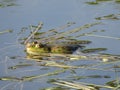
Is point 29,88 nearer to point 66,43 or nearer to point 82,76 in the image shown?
point 82,76

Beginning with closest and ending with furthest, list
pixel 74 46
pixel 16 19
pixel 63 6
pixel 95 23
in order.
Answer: pixel 74 46
pixel 95 23
pixel 16 19
pixel 63 6

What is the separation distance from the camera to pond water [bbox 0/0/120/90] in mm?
4246

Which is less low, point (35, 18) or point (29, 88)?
point (35, 18)

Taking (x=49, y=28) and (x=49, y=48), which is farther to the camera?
(x=49, y=28)

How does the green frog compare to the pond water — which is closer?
the pond water

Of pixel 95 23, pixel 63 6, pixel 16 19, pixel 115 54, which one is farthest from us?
pixel 63 6

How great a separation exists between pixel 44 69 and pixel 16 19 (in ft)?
6.25

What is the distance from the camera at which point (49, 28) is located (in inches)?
227

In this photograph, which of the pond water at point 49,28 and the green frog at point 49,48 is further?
the green frog at point 49,48

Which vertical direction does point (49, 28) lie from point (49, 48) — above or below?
above

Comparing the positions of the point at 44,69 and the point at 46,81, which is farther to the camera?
the point at 44,69

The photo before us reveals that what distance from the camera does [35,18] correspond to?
20.7 ft

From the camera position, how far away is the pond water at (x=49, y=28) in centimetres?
425

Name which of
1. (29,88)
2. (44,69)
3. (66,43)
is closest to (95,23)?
(66,43)
